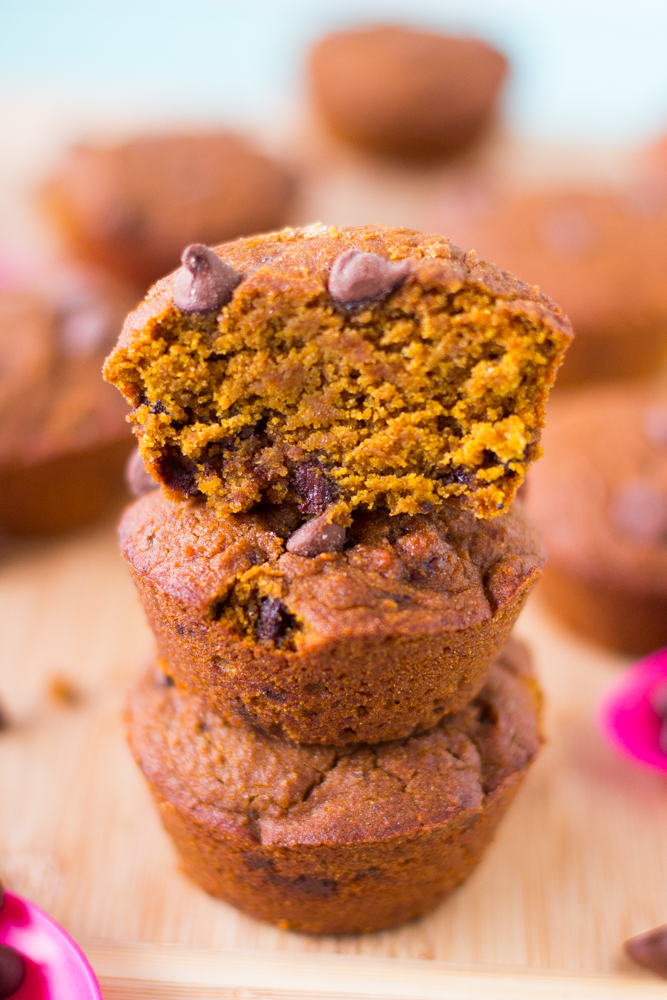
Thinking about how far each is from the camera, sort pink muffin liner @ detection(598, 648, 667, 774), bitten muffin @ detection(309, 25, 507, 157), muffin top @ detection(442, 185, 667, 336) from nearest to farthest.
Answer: pink muffin liner @ detection(598, 648, 667, 774) < muffin top @ detection(442, 185, 667, 336) < bitten muffin @ detection(309, 25, 507, 157)

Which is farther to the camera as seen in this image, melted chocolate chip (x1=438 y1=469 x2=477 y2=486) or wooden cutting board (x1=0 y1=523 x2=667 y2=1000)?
wooden cutting board (x1=0 y1=523 x2=667 y2=1000)

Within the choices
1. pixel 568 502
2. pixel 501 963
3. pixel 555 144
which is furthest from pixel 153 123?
pixel 501 963

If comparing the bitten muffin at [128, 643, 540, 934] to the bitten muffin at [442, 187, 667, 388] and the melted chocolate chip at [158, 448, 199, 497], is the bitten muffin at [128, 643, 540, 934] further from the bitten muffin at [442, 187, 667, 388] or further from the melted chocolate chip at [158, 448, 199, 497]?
the bitten muffin at [442, 187, 667, 388]

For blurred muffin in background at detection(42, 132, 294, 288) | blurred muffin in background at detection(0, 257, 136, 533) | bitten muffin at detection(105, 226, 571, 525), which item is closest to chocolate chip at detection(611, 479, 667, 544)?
bitten muffin at detection(105, 226, 571, 525)

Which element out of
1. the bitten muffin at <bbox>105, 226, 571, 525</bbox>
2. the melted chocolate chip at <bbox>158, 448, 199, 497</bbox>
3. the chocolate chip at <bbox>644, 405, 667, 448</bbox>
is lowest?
the chocolate chip at <bbox>644, 405, 667, 448</bbox>

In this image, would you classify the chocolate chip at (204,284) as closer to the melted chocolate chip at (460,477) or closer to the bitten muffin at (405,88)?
the melted chocolate chip at (460,477)

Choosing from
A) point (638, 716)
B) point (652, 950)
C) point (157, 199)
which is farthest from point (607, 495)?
point (157, 199)

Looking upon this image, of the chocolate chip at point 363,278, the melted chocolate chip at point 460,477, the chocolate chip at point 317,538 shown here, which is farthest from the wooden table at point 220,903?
the chocolate chip at point 363,278

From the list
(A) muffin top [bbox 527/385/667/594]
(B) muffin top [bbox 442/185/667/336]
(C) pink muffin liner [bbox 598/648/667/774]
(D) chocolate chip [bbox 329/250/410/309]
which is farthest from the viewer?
(B) muffin top [bbox 442/185/667/336]
